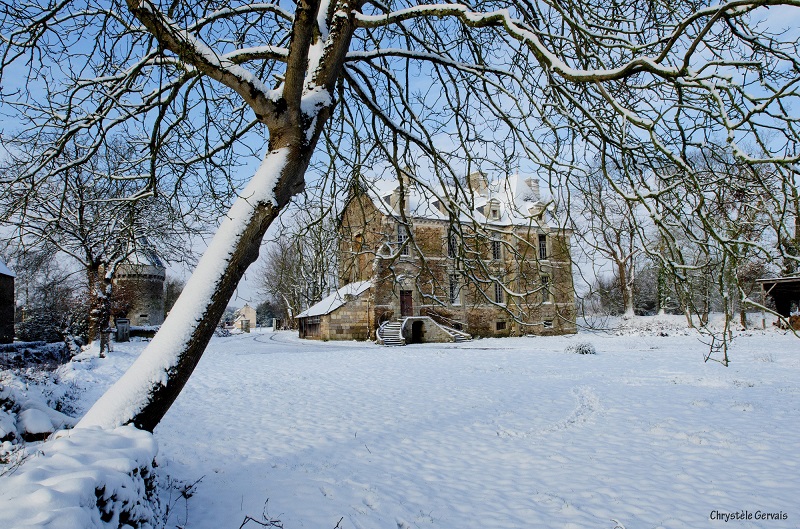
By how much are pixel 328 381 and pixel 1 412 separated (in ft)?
25.8

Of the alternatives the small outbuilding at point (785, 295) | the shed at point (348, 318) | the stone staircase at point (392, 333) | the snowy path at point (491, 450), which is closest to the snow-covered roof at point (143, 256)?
the snowy path at point (491, 450)

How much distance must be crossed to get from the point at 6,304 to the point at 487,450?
1976cm

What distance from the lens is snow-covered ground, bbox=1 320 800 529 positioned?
430cm

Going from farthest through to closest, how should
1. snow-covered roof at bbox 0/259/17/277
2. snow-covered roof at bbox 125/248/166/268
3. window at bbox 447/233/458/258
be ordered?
snow-covered roof at bbox 0/259/17/277, snow-covered roof at bbox 125/248/166/268, window at bbox 447/233/458/258

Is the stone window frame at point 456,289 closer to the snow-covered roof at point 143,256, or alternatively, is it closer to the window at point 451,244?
the window at point 451,244

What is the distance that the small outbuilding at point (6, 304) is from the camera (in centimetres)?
1772

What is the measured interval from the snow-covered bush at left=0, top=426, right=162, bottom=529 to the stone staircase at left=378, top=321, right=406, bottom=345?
23.1 m

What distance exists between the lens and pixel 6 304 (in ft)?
59.2

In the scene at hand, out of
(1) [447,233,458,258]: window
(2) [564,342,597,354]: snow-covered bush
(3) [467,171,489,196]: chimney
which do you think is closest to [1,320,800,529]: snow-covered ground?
(1) [447,233,458,258]: window

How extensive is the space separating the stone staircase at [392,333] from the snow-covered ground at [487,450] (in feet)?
45.4

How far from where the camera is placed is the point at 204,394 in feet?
33.8

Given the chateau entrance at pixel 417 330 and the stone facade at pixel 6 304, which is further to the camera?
the chateau entrance at pixel 417 330

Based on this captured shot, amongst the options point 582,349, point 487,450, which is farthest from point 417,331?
point 487,450

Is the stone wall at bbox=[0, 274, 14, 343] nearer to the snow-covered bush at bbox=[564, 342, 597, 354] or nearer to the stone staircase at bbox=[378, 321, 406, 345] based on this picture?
the stone staircase at bbox=[378, 321, 406, 345]
